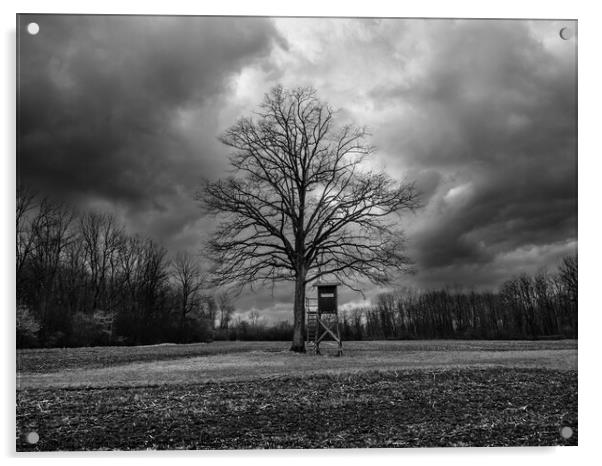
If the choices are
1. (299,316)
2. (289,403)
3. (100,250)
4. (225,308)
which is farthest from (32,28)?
(299,316)

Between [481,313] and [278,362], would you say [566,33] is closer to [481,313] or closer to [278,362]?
[481,313]

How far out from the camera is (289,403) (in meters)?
6.80

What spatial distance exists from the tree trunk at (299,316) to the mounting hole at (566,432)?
22.0 feet

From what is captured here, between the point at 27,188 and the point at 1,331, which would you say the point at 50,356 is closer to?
the point at 1,331

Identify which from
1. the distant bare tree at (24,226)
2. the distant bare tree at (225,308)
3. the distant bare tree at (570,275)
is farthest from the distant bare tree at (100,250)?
the distant bare tree at (570,275)

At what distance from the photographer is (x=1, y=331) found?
19.7 feet

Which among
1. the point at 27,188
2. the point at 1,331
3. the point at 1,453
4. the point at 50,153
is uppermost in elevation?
the point at 50,153

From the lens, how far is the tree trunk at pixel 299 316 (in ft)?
40.5

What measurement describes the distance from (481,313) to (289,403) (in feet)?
17.2

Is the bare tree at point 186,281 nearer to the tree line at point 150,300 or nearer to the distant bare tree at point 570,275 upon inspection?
the tree line at point 150,300

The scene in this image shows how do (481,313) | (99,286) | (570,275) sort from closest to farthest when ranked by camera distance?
(570,275), (99,286), (481,313)

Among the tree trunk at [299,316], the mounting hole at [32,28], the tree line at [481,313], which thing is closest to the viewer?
the mounting hole at [32,28]

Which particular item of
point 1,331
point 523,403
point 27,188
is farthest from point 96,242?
point 523,403
